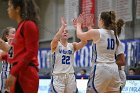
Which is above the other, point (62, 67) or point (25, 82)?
point (25, 82)

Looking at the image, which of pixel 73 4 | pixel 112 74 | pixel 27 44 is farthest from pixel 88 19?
pixel 73 4

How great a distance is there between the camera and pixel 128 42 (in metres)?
12.0

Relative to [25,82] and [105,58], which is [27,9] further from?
[105,58]

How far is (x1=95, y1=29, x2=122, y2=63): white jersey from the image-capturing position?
4793 millimetres

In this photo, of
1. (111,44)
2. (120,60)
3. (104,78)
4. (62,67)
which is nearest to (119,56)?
(120,60)

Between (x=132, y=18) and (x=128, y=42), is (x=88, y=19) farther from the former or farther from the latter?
A: (x=132, y=18)

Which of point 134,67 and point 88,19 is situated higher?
point 88,19

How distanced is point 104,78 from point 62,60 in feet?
4.86

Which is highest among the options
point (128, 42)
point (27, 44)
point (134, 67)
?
point (27, 44)

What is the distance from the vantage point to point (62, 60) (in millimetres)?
6137

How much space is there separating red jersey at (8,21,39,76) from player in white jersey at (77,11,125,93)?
1637mm

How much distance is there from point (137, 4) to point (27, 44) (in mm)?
10308

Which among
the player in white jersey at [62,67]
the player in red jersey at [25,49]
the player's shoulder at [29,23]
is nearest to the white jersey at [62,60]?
the player in white jersey at [62,67]

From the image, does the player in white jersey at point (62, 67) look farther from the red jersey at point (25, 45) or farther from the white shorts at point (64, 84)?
the red jersey at point (25, 45)
